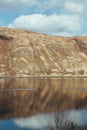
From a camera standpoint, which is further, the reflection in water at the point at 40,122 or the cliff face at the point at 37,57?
the cliff face at the point at 37,57

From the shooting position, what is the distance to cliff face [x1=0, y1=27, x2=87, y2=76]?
566 ft

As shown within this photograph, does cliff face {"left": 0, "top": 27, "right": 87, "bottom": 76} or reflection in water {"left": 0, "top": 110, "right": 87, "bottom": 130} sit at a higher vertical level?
cliff face {"left": 0, "top": 27, "right": 87, "bottom": 76}

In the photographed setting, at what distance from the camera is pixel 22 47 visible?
18562 centimetres

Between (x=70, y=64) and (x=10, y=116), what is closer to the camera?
(x=10, y=116)

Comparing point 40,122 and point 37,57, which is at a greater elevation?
point 37,57

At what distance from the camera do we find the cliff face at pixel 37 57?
172 metres

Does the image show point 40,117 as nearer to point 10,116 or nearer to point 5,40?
point 10,116

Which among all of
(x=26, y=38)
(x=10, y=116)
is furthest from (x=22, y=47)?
(x=10, y=116)

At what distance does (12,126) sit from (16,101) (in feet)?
74.1

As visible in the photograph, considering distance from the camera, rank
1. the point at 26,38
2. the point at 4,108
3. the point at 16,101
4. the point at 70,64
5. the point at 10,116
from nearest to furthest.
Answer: the point at 10,116 < the point at 4,108 < the point at 16,101 < the point at 70,64 < the point at 26,38

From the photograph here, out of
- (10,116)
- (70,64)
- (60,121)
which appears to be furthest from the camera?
(70,64)

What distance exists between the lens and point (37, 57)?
601ft

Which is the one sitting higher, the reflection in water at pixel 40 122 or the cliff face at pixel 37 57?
the cliff face at pixel 37 57

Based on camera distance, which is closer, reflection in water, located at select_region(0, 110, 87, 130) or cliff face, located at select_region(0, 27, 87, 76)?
reflection in water, located at select_region(0, 110, 87, 130)
